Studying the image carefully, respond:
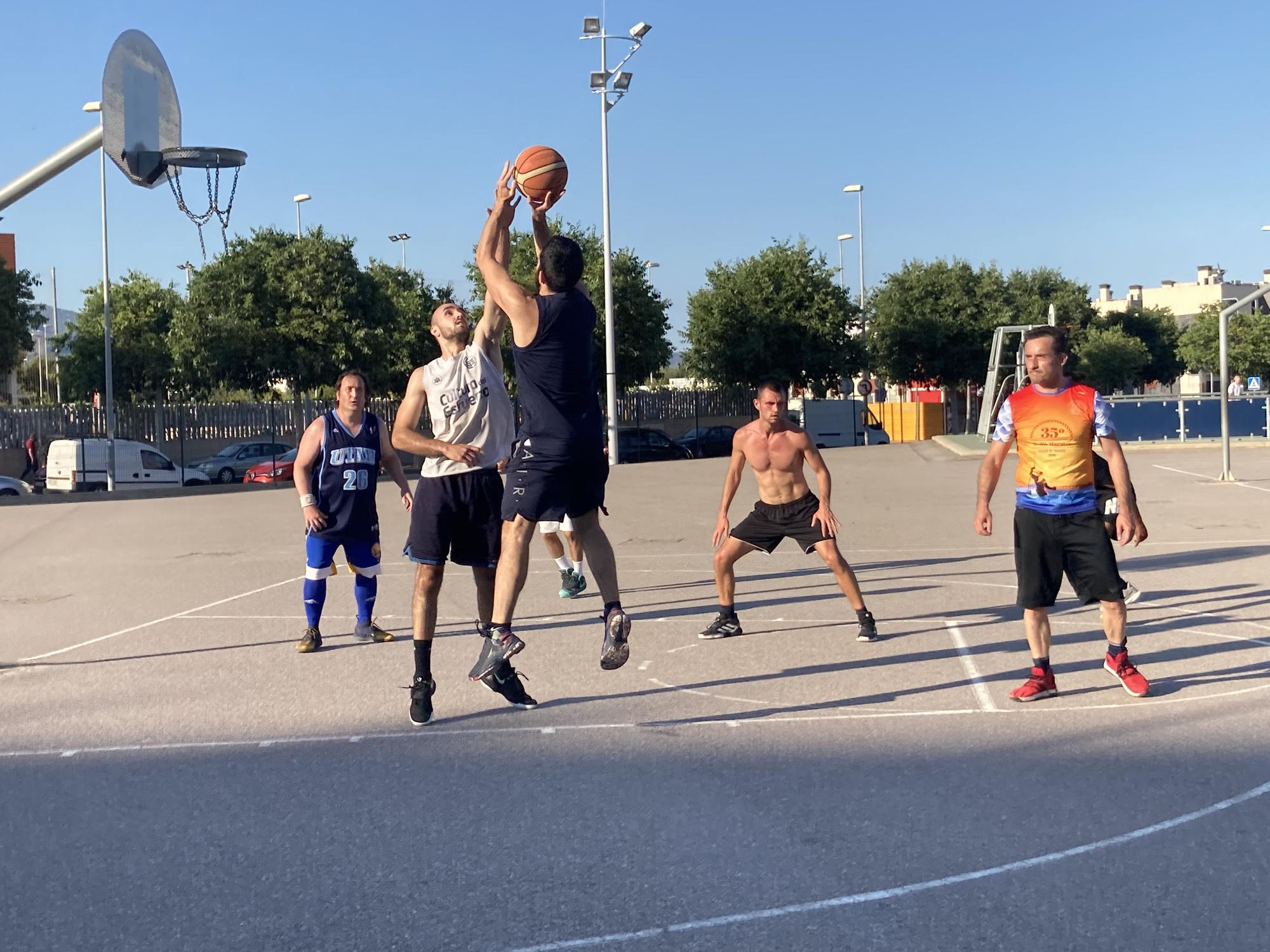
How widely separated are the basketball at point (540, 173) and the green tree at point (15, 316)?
146ft

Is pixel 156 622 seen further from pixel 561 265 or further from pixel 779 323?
pixel 779 323

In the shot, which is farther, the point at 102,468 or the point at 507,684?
the point at 102,468

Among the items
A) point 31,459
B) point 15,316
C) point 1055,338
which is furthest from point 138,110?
point 15,316

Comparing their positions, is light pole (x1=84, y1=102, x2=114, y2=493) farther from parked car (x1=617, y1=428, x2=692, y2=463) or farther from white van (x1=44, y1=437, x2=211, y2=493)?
parked car (x1=617, y1=428, x2=692, y2=463)

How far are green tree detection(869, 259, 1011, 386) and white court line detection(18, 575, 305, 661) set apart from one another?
48424 mm

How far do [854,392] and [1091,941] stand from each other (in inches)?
2825

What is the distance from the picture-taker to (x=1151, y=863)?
441 centimetres

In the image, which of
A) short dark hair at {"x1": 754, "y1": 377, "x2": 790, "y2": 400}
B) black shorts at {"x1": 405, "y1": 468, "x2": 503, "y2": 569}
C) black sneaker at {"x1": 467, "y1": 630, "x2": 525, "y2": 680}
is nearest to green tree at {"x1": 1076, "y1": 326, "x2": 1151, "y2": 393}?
short dark hair at {"x1": 754, "y1": 377, "x2": 790, "y2": 400}

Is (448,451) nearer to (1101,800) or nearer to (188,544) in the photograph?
A: (1101,800)

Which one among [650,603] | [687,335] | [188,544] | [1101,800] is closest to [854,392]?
[687,335]

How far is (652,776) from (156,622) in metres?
6.16

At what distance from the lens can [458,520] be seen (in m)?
6.79

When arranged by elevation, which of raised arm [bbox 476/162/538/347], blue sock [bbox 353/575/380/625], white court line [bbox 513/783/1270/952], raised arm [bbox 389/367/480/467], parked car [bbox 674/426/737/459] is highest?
raised arm [bbox 476/162/538/347]

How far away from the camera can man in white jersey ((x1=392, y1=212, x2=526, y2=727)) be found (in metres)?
6.64
